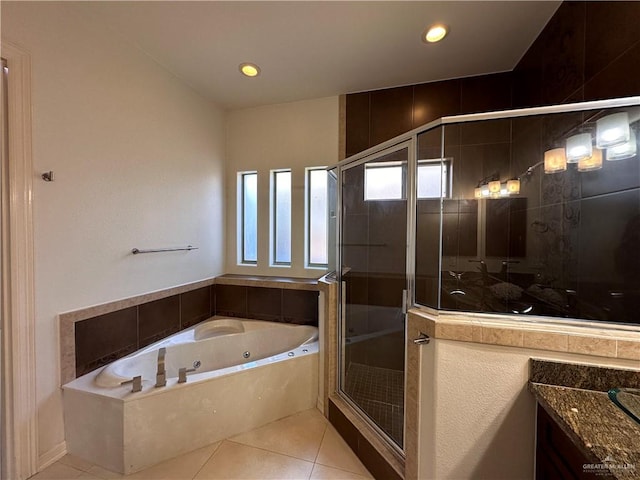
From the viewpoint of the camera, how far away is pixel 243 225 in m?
2.93

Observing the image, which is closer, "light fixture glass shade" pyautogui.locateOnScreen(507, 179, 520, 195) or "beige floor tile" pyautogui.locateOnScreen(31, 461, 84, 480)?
"beige floor tile" pyautogui.locateOnScreen(31, 461, 84, 480)

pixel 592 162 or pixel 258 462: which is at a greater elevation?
pixel 592 162

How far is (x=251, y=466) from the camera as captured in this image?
1.41 metres

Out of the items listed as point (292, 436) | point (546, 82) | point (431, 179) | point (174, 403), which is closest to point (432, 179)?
point (431, 179)

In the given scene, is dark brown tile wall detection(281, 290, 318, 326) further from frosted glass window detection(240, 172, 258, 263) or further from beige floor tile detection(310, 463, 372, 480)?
beige floor tile detection(310, 463, 372, 480)

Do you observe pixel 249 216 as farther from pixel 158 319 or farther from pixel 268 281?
pixel 158 319

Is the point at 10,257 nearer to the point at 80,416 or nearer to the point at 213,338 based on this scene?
the point at 80,416

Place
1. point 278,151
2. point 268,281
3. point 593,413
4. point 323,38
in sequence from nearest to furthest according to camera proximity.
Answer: point 593,413 < point 323,38 < point 268,281 < point 278,151

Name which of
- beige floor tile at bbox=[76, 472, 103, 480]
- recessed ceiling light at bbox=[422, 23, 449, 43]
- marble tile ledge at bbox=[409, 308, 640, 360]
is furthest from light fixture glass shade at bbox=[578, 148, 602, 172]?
beige floor tile at bbox=[76, 472, 103, 480]

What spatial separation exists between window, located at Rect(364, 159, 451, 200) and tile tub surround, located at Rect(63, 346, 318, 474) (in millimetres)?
1522

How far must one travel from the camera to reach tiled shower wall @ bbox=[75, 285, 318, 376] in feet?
5.22

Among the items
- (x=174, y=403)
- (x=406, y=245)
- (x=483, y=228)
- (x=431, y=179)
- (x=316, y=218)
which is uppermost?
(x=431, y=179)

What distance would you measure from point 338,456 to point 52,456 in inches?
63.2

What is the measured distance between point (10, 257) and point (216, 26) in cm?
174
